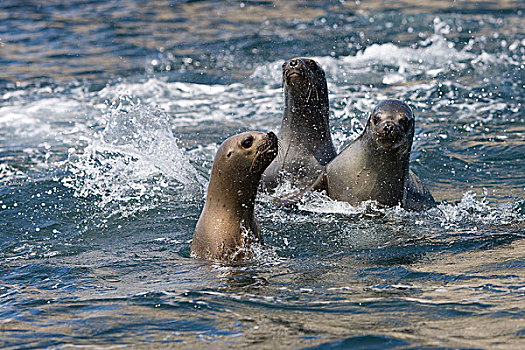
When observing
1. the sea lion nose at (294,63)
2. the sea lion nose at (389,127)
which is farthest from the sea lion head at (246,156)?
→ the sea lion nose at (294,63)

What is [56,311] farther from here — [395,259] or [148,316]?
[395,259]

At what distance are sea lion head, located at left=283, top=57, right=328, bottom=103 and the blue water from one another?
1.04 metres

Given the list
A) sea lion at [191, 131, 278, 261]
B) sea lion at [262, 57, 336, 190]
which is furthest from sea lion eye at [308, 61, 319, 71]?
sea lion at [191, 131, 278, 261]

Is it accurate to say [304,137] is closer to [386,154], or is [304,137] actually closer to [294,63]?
[294,63]

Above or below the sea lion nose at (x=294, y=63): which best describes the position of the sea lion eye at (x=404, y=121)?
below

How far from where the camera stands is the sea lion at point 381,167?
586 cm

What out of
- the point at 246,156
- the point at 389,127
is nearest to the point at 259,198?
the point at 389,127

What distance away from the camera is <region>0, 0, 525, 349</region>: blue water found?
13.8 feet

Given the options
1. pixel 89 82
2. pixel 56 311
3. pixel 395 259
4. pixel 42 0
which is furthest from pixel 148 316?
pixel 42 0

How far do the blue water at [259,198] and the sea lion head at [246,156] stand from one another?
59cm

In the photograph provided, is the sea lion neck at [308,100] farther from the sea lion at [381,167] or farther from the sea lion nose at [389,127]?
the sea lion nose at [389,127]

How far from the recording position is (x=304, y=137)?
275 inches

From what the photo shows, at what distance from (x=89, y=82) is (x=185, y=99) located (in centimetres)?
240

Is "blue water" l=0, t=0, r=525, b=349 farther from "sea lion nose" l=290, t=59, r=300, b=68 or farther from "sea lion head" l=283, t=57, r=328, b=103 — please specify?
"sea lion nose" l=290, t=59, r=300, b=68
